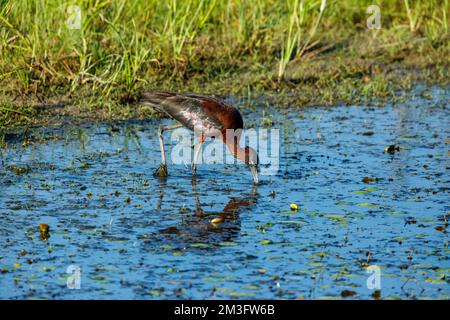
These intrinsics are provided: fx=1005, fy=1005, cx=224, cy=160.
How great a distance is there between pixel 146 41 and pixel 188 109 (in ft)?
8.25

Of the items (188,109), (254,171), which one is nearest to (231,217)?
(254,171)

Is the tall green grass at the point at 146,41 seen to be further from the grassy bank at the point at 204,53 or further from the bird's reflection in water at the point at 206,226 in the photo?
the bird's reflection in water at the point at 206,226

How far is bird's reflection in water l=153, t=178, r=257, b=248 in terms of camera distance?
688 cm

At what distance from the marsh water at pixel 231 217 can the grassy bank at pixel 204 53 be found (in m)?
0.74

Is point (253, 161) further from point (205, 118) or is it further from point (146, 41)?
point (146, 41)

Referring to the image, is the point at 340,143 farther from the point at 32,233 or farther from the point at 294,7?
the point at 32,233

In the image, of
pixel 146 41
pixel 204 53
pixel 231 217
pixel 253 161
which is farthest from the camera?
pixel 204 53

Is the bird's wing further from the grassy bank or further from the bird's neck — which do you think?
the grassy bank

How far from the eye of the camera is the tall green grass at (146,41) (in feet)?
34.7

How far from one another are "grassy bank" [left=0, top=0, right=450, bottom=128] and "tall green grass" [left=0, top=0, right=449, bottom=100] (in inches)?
0.6

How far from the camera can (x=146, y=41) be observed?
11.1 m

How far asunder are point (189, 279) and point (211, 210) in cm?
160

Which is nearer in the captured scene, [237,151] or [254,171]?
[254,171]

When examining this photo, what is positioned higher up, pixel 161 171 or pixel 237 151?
pixel 237 151
